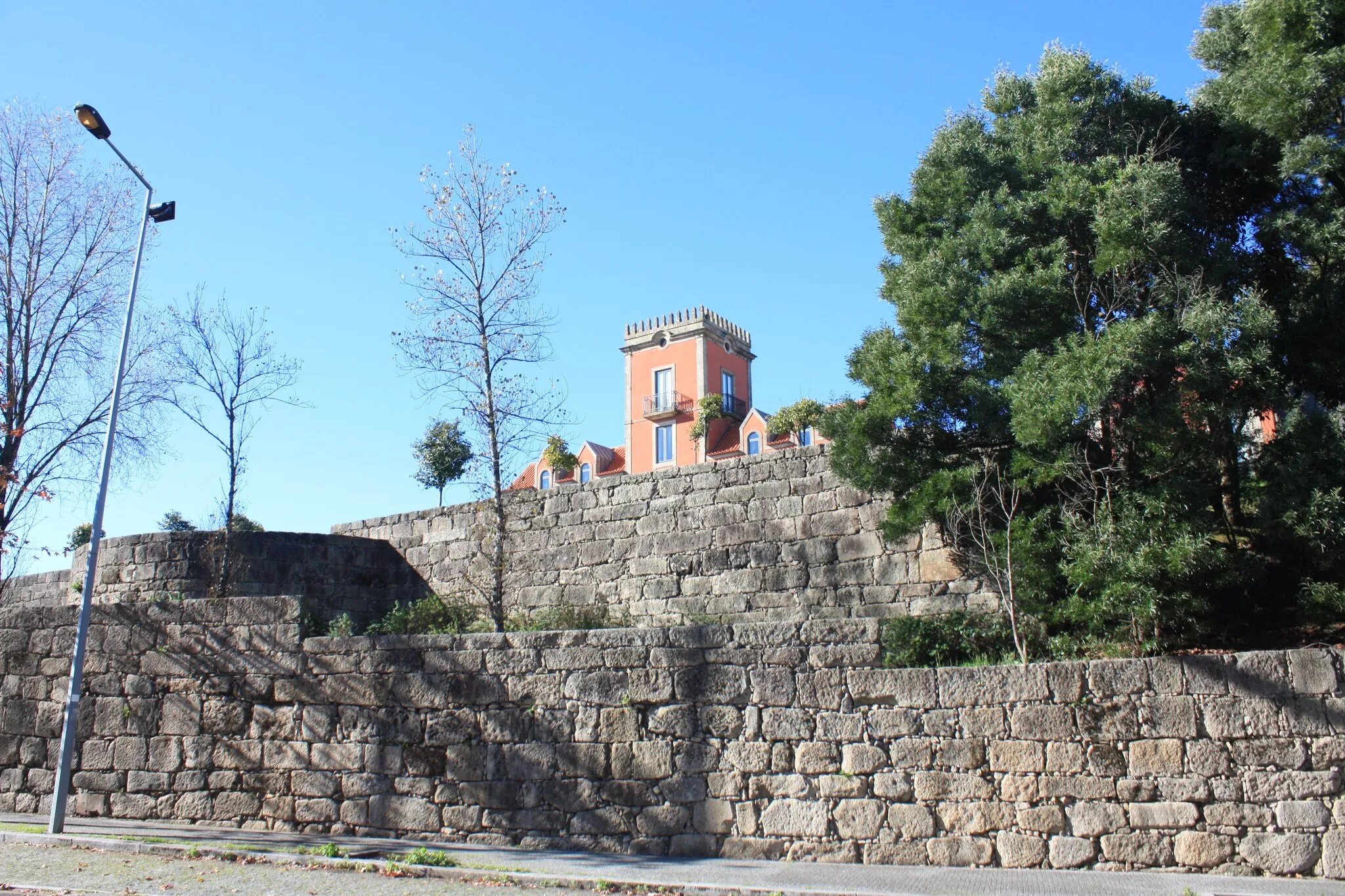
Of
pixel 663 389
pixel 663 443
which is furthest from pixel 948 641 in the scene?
pixel 663 389

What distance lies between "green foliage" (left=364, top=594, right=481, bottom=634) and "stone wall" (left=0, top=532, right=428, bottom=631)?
178cm

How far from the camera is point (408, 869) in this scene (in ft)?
25.2

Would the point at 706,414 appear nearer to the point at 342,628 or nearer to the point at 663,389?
the point at 663,389

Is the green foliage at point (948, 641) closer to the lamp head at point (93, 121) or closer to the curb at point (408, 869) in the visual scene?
the curb at point (408, 869)

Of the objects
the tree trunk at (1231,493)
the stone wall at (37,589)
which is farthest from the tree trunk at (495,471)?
the stone wall at (37,589)

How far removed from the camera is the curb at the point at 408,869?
6.87 m

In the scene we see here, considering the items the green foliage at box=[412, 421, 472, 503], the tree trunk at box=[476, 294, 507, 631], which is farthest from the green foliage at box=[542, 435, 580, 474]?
the tree trunk at box=[476, 294, 507, 631]

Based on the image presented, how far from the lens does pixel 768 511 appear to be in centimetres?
1198

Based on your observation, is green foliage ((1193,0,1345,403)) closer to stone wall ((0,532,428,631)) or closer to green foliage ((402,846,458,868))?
green foliage ((402,846,458,868))

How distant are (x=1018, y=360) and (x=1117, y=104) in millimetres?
3119

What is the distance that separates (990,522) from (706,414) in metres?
25.0

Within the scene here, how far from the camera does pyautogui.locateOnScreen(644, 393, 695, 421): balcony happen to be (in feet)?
122

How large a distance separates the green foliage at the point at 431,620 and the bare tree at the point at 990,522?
5.57 meters

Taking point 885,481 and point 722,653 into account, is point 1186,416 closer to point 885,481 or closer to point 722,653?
point 885,481
